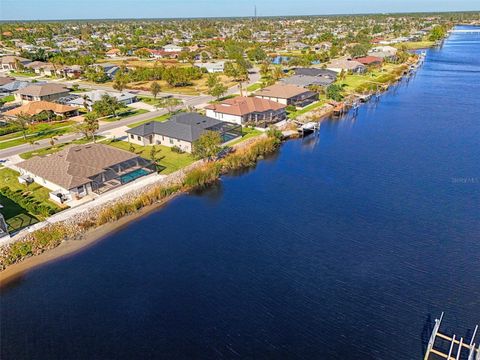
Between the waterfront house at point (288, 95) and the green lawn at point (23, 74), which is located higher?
the green lawn at point (23, 74)

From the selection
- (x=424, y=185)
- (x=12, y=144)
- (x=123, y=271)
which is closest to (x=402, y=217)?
(x=424, y=185)

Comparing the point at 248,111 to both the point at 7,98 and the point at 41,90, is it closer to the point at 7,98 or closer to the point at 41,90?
the point at 41,90

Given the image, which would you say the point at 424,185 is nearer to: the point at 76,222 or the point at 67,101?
the point at 76,222

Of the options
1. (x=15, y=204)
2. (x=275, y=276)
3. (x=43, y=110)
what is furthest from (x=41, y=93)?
(x=275, y=276)

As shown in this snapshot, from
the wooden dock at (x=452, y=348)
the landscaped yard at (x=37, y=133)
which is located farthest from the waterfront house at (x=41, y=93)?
the wooden dock at (x=452, y=348)

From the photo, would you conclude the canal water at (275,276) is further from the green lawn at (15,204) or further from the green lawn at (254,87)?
the green lawn at (254,87)

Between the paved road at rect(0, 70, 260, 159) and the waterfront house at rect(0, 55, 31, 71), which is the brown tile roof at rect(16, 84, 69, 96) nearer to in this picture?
the paved road at rect(0, 70, 260, 159)

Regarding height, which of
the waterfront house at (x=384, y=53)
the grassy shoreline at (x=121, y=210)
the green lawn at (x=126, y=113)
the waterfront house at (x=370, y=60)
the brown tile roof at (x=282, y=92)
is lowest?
the grassy shoreline at (x=121, y=210)
